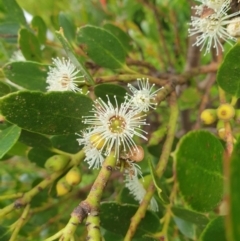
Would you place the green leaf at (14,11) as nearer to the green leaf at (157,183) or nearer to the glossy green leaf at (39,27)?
the glossy green leaf at (39,27)

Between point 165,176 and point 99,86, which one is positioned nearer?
point 99,86

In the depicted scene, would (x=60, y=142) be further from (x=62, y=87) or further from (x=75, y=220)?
(x=75, y=220)

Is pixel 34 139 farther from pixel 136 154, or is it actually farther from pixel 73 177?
pixel 136 154

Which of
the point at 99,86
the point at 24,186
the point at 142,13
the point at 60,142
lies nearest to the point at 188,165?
the point at 99,86

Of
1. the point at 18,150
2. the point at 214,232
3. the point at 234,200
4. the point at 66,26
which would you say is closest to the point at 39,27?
the point at 66,26

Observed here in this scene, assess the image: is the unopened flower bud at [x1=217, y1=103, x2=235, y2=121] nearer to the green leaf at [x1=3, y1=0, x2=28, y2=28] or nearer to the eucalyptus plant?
the eucalyptus plant
